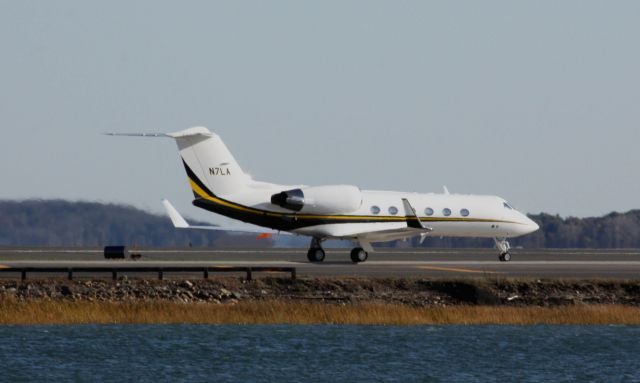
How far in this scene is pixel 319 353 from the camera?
124 ft

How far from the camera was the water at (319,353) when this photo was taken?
34156mm

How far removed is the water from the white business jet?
52.7 feet

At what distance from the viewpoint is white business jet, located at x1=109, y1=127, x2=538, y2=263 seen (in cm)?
5872

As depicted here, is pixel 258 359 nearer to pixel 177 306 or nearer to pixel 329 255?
pixel 177 306

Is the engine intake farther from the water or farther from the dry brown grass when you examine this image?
the water

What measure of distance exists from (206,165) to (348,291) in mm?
13538

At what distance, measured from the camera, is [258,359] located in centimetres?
3653

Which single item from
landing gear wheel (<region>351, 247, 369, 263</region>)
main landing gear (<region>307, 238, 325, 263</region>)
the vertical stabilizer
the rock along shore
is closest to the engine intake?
the vertical stabilizer

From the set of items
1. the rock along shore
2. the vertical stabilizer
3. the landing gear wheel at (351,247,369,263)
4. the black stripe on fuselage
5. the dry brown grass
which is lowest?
the dry brown grass

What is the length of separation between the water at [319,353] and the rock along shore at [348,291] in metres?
3.68

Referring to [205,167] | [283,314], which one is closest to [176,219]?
[205,167]

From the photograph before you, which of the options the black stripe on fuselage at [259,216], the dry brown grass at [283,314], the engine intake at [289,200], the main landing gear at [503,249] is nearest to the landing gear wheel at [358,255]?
the black stripe on fuselage at [259,216]

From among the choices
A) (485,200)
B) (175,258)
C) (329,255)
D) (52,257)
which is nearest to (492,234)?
(485,200)

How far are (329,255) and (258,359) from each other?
3507 centimetres
